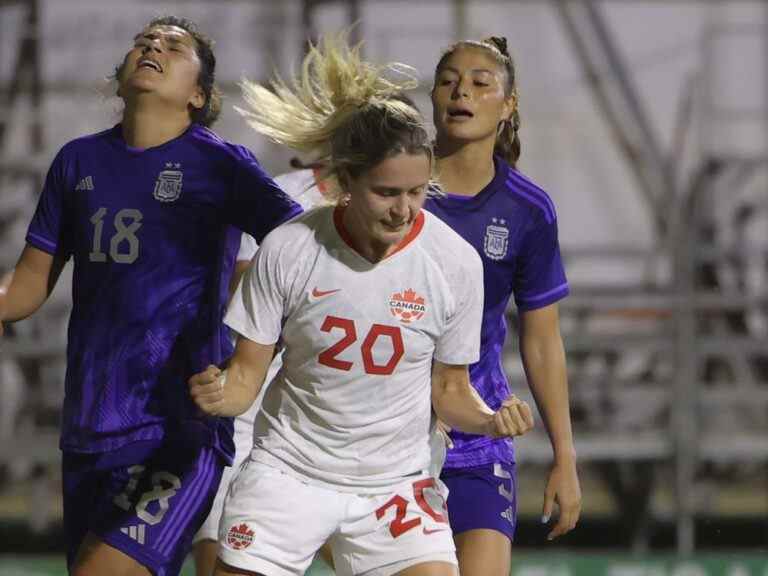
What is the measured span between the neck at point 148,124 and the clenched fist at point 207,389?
697mm

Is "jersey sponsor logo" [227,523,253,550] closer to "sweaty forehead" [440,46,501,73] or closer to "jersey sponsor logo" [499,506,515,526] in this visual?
"jersey sponsor logo" [499,506,515,526]

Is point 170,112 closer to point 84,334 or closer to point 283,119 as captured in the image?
point 283,119

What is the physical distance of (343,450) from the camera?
317 centimetres

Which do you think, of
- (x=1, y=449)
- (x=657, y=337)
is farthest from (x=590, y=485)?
(x=1, y=449)

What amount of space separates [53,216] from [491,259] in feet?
3.31

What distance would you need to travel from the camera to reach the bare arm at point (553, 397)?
350 cm

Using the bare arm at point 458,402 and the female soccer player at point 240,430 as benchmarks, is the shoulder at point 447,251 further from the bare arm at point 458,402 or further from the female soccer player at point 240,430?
the female soccer player at point 240,430

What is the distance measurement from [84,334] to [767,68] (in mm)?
8055

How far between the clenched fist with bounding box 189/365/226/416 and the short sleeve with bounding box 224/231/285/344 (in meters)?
0.13

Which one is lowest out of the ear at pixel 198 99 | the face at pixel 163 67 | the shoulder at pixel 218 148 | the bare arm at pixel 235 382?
the bare arm at pixel 235 382

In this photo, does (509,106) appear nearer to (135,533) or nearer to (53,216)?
(53,216)

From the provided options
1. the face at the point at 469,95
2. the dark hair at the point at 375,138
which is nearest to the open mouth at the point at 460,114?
the face at the point at 469,95

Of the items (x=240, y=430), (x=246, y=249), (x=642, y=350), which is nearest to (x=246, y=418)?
(x=240, y=430)

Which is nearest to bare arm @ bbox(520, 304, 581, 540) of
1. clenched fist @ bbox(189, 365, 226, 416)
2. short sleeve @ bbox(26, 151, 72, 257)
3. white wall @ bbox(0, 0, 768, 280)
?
clenched fist @ bbox(189, 365, 226, 416)
